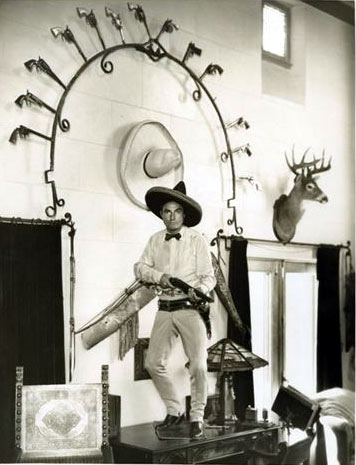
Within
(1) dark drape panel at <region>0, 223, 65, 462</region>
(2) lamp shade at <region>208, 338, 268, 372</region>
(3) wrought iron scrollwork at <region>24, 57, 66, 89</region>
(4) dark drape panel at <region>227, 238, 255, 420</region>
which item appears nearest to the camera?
(1) dark drape panel at <region>0, 223, 65, 462</region>

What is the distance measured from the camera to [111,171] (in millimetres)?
3734

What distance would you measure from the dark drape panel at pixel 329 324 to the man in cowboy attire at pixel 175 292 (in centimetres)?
85

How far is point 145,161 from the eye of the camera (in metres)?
3.79

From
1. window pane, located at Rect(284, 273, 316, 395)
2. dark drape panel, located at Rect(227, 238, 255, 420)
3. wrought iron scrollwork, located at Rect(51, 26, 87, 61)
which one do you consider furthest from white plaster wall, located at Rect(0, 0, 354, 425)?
window pane, located at Rect(284, 273, 316, 395)

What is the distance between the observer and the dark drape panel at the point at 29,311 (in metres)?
3.32

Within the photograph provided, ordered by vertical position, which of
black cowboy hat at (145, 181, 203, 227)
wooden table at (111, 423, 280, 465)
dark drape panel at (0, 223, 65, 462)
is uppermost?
black cowboy hat at (145, 181, 203, 227)

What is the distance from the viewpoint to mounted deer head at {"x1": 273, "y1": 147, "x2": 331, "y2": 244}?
419 cm

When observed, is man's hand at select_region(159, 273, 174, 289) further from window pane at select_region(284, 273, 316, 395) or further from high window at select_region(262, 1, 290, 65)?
high window at select_region(262, 1, 290, 65)

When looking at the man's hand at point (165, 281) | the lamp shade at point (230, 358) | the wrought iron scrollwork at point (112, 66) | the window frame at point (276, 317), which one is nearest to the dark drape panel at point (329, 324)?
the window frame at point (276, 317)

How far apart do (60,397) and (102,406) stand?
0.71 ft

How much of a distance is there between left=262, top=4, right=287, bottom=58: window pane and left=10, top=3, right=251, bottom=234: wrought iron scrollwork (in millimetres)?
362

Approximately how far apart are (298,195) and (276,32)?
40.2 inches

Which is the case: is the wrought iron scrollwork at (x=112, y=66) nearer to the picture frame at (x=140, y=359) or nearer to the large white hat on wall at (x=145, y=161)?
the large white hat on wall at (x=145, y=161)

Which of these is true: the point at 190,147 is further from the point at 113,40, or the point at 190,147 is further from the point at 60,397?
the point at 60,397
